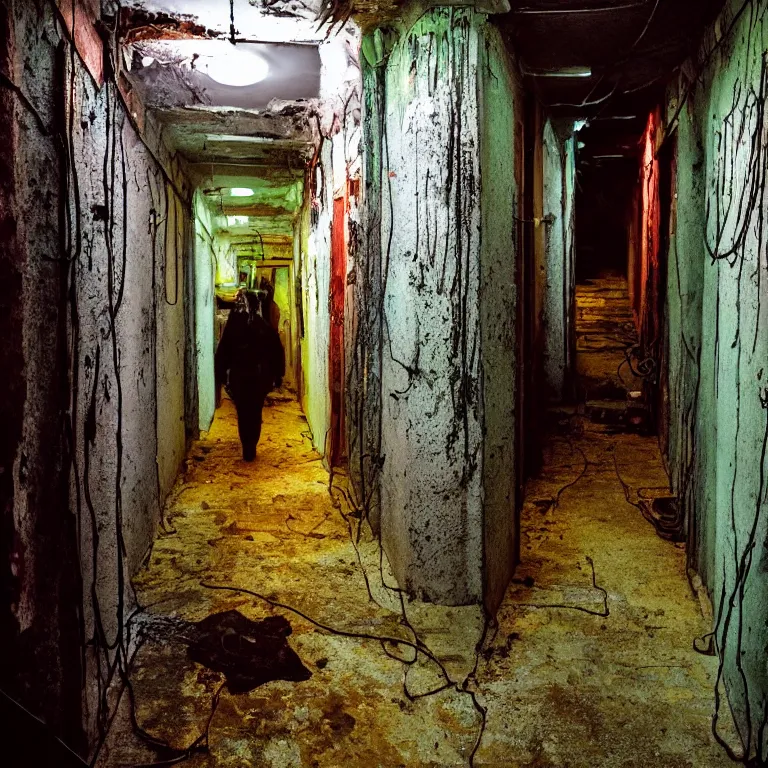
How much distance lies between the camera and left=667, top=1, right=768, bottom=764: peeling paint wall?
2.61 m

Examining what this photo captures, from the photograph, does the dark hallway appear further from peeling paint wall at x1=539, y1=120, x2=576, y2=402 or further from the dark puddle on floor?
peeling paint wall at x1=539, y1=120, x2=576, y2=402

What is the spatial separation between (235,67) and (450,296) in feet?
9.86

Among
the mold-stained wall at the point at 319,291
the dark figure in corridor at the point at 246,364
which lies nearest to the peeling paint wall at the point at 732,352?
the mold-stained wall at the point at 319,291

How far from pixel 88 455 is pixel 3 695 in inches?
48.1

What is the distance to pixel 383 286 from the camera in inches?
165

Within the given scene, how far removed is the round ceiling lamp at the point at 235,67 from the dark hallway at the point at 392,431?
1.3 inches

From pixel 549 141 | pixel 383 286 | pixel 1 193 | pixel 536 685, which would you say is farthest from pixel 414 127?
pixel 549 141

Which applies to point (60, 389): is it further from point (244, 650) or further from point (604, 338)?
point (604, 338)

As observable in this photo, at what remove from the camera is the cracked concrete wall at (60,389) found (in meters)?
2.04

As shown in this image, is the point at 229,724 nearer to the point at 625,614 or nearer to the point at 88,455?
the point at 88,455

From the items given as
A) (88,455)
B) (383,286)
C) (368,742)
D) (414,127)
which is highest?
(414,127)

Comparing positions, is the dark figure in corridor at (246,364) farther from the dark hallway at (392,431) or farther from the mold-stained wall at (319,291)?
the dark hallway at (392,431)

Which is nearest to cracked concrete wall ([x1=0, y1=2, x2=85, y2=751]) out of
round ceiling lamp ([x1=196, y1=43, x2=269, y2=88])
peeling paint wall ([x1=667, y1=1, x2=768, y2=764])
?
peeling paint wall ([x1=667, y1=1, x2=768, y2=764])

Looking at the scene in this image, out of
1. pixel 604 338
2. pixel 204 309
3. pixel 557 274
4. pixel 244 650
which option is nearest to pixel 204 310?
pixel 204 309
